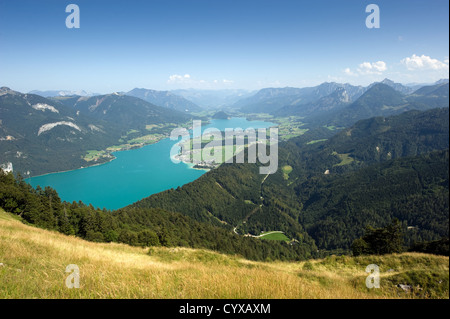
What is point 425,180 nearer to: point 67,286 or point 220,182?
point 220,182

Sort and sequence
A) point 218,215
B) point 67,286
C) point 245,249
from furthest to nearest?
point 218,215, point 245,249, point 67,286

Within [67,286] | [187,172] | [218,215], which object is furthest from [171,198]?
[67,286]

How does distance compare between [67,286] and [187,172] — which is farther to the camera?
[187,172]
